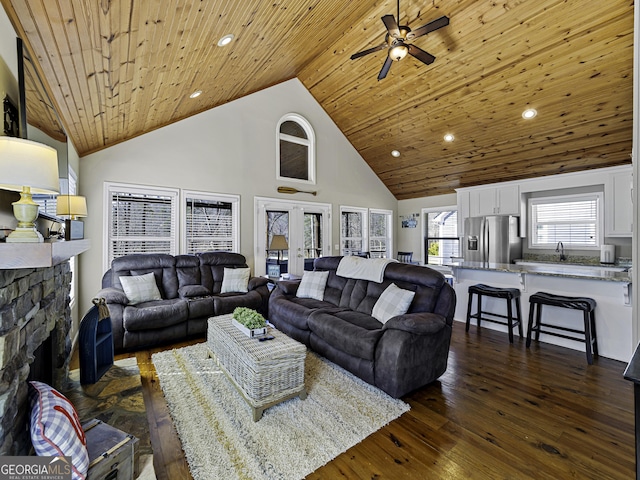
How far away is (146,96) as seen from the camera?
3127 millimetres

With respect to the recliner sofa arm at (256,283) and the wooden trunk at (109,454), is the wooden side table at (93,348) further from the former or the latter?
the recliner sofa arm at (256,283)

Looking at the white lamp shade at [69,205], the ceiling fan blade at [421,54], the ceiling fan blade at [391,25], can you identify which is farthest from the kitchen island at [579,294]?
the white lamp shade at [69,205]

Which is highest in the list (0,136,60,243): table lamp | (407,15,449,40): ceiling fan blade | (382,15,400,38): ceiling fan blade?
(382,15,400,38): ceiling fan blade

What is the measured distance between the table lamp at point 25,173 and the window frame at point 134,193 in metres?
3.39

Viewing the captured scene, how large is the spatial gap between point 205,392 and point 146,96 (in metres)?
3.03

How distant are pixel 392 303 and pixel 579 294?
94.8 inches

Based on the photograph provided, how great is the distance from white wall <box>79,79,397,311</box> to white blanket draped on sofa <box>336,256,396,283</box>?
2321 mm

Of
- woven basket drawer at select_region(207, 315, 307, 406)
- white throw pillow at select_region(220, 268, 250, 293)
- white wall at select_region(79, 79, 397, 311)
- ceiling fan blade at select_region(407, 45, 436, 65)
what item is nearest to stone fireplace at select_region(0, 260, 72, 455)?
woven basket drawer at select_region(207, 315, 307, 406)

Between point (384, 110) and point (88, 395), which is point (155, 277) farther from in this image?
point (384, 110)

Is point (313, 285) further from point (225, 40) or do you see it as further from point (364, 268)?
point (225, 40)

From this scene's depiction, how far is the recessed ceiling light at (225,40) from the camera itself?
2.73m

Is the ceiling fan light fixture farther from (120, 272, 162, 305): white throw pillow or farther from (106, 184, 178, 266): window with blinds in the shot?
(120, 272, 162, 305): white throw pillow

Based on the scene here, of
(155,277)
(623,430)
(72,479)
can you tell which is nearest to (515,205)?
(623,430)

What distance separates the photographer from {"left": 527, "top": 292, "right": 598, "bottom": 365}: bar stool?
10.3 ft
